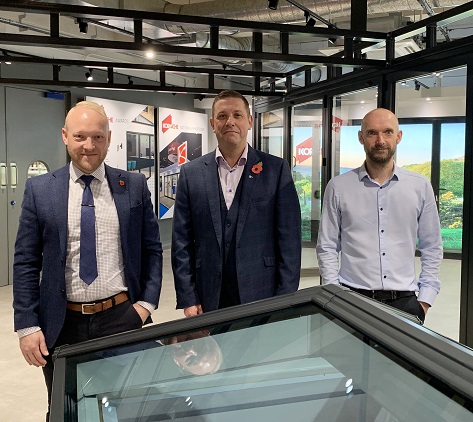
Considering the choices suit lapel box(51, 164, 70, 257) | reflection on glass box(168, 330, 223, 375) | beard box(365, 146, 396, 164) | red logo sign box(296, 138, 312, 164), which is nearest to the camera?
reflection on glass box(168, 330, 223, 375)

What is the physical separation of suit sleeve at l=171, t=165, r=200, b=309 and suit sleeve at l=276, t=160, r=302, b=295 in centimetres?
42

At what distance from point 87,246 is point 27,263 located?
271 mm

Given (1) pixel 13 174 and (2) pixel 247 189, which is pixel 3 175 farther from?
(2) pixel 247 189

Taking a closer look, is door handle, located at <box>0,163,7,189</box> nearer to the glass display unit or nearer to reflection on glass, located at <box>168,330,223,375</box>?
the glass display unit

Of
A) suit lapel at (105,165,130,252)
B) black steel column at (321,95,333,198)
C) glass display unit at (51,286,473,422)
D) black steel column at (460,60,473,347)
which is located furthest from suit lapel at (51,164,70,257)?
black steel column at (321,95,333,198)

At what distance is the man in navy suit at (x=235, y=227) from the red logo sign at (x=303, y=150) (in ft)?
17.5

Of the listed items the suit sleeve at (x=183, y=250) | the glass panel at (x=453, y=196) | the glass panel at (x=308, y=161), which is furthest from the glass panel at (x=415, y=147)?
the suit sleeve at (x=183, y=250)

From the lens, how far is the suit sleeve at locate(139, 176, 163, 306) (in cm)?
240

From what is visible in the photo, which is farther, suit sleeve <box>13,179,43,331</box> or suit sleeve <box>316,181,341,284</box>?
suit sleeve <box>316,181,341,284</box>

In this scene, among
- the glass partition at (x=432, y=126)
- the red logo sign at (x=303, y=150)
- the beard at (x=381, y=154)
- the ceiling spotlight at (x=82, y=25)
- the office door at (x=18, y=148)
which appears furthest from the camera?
the office door at (x=18, y=148)

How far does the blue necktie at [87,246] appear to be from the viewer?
7.25 feet

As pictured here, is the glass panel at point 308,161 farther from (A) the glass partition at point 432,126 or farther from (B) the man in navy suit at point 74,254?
(B) the man in navy suit at point 74,254

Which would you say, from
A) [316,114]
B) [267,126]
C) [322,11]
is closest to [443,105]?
[316,114]

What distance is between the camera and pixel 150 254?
2447mm
